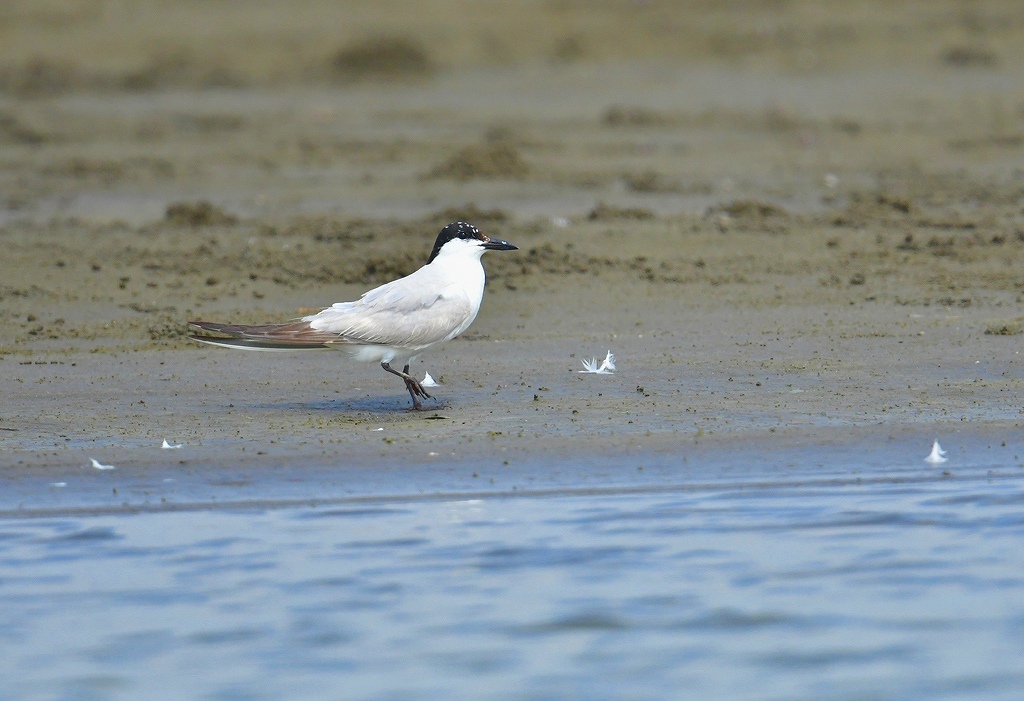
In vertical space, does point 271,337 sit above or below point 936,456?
above

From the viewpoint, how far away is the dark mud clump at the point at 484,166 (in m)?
13.2

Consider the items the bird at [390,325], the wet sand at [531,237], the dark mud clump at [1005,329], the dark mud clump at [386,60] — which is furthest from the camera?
the dark mud clump at [386,60]

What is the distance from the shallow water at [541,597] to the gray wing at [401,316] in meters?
1.15

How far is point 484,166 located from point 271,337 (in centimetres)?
691

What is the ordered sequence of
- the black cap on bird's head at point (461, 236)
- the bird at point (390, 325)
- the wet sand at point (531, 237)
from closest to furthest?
Result: the wet sand at point (531, 237), the bird at point (390, 325), the black cap on bird's head at point (461, 236)

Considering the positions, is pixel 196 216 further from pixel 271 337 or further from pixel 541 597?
pixel 541 597

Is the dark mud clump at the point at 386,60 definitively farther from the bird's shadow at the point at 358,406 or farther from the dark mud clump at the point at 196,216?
the bird's shadow at the point at 358,406

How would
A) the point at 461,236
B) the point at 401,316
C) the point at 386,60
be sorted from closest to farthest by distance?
the point at 401,316 → the point at 461,236 → the point at 386,60

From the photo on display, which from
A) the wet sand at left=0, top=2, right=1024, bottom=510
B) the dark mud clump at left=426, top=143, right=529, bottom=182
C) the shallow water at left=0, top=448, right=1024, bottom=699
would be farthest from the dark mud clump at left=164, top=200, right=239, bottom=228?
the shallow water at left=0, top=448, right=1024, bottom=699

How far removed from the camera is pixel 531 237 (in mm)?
10617

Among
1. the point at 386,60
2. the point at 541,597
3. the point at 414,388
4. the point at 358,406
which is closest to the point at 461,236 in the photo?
the point at 414,388

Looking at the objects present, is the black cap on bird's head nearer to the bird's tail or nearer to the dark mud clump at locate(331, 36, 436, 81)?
the bird's tail

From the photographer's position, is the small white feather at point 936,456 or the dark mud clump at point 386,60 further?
the dark mud clump at point 386,60

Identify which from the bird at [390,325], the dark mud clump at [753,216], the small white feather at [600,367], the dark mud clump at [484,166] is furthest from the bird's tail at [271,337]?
the dark mud clump at [484,166]
